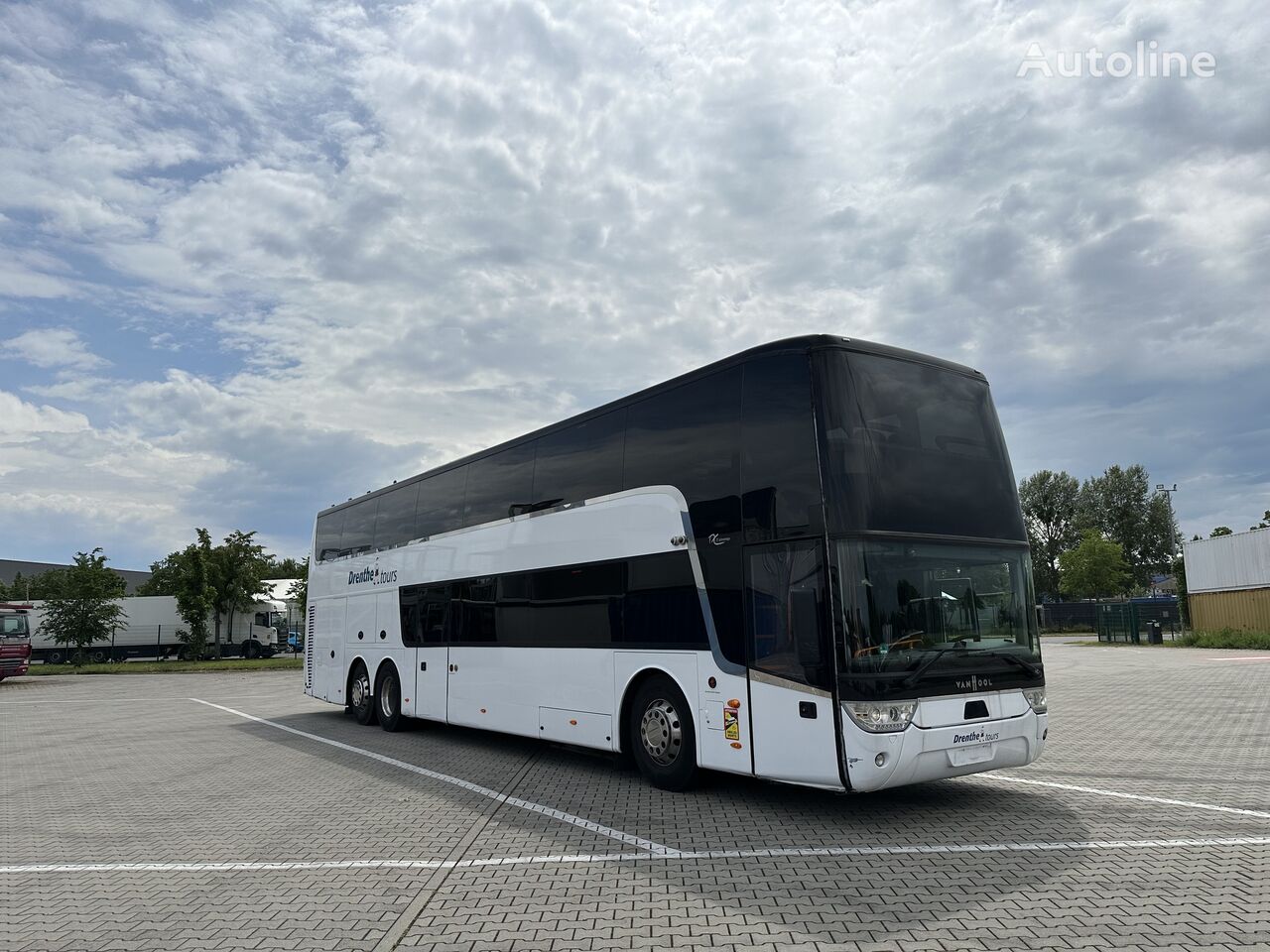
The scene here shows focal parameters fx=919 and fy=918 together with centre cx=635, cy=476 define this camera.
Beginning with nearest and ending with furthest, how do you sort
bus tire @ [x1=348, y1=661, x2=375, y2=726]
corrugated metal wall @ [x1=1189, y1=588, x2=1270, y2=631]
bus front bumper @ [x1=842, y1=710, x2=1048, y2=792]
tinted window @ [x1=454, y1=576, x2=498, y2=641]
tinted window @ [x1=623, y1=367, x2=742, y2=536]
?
bus front bumper @ [x1=842, y1=710, x2=1048, y2=792]
tinted window @ [x1=623, y1=367, x2=742, y2=536]
tinted window @ [x1=454, y1=576, x2=498, y2=641]
bus tire @ [x1=348, y1=661, x2=375, y2=726]
corrugated metal wall @ [x1=1189, y1=588, x2=1270, y2=631]

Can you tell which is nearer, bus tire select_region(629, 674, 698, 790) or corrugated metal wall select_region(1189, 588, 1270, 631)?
bus tire select_region(629, 674, 698, 790)

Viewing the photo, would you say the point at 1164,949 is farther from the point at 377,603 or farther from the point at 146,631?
the point at 146,631

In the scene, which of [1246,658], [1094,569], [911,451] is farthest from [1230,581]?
[911,451]

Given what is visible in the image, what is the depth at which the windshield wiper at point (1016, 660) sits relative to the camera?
25.0ft

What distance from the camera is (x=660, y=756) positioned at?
28.8 feet

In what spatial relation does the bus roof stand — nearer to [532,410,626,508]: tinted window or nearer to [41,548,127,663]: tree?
[532,410,626,508]: tinted window

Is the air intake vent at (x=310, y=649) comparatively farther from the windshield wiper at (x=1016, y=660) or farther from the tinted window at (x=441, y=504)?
the windshield wiper at (x=1016, y=660)

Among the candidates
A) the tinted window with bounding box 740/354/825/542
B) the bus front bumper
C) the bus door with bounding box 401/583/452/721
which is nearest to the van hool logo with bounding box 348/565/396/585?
the bus door with bounding box 401/583/452/721

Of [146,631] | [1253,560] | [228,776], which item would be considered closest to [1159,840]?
[228,776]

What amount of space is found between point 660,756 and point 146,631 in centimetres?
4686

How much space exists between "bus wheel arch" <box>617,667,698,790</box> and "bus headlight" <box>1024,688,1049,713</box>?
2.89 m

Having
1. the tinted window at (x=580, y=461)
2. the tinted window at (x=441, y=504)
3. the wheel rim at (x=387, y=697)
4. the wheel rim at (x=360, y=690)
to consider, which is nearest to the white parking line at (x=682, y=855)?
the tinted window at (x=580, y=461)

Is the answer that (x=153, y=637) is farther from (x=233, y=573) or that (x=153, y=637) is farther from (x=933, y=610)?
(x=933, y=610)

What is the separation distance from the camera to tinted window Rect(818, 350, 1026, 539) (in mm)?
7242
